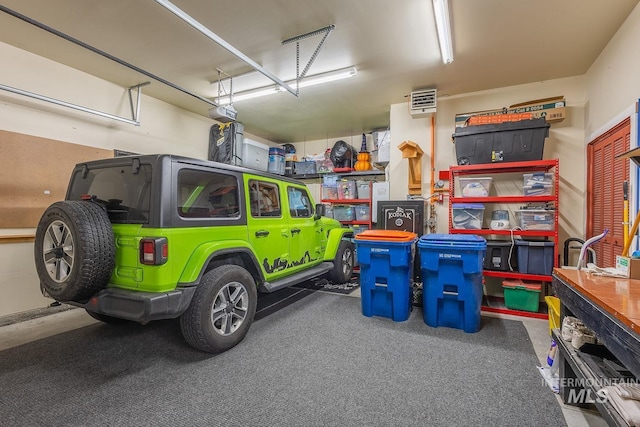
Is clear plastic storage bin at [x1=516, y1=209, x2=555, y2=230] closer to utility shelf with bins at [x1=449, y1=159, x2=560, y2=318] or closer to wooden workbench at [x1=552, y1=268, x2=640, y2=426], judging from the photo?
utility shelf with bins at [x1=449, y1=159, x2=560, y2=318]

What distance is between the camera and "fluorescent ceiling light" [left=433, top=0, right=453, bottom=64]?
2448 millimetres

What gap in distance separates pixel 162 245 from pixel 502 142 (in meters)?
4.16

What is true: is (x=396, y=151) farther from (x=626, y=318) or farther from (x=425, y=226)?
(x=626, y=318)

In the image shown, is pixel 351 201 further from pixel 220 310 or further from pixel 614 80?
pixel 614 80

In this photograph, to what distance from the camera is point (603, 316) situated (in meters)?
1.21

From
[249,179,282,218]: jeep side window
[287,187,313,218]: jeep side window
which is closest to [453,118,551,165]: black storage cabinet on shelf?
[287,187,313,218]: jeep side window

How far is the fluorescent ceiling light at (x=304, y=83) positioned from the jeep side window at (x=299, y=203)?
62.5 inches

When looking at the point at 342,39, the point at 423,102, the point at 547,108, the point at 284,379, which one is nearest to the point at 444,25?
the point at 342,39

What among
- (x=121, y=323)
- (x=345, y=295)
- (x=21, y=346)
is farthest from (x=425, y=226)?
(x=21, y=346)

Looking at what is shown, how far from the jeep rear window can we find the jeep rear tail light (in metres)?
0.19

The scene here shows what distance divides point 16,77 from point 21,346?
308 cm

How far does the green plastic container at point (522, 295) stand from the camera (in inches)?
135

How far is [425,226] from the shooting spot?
4.81 meters

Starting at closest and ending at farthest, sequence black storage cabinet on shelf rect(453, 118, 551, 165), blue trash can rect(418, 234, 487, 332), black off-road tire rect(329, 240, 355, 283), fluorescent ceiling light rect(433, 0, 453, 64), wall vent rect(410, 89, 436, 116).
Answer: fluorescent ceiling light rect(433, 0, 453, 64), blue trash can rect(418, 234, 487, 332), black storage cabinet on shelf rect(453, 118, 551, 165), wall vent rect(410, 89, 436, 116), black off-road tire rect(329, 240, 355, 283)
